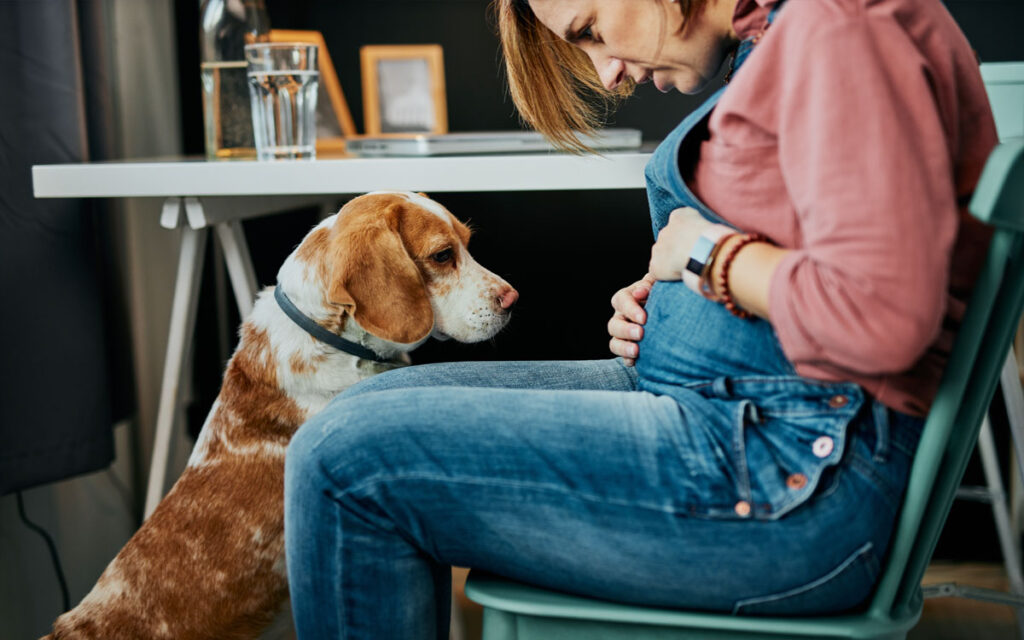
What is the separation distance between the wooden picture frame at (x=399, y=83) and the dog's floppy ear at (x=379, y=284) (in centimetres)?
90

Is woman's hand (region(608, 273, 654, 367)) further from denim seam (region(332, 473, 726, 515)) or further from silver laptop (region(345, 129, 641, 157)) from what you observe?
silver laptop (region(345, 129, 641, 157))

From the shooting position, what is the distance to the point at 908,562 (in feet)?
2.52

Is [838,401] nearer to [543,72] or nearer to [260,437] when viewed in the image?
[543,72]

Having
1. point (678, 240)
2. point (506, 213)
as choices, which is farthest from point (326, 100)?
point (678, 240)

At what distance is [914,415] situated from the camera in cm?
75

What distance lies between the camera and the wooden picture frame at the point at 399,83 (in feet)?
6.89

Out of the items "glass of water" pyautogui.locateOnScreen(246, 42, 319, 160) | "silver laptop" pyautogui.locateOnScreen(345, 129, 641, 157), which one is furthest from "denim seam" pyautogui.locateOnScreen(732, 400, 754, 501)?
"glass of water" pyautogui.locateOnScreen(246, 42, 319, 160)

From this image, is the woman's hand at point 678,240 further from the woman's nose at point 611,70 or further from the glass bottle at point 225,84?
the glass bottle at point 225,84

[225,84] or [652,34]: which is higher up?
[652,34]

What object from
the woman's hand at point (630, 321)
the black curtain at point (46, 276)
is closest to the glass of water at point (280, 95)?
the black curtain at point (46, 276)

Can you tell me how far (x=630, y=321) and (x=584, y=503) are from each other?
301 millimetres

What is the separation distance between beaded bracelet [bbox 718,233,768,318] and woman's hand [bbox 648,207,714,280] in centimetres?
4

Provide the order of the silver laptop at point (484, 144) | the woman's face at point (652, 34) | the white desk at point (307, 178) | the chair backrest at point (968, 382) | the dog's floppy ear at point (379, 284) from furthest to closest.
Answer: the silver laptop at point (484, 144) → the white desk at point (307, 178) → the dog's floppy ear at point (379, 284) → the woman's face at point (652, 34) → the chair backrest at point (968, 382)

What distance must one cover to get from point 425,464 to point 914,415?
39cm
